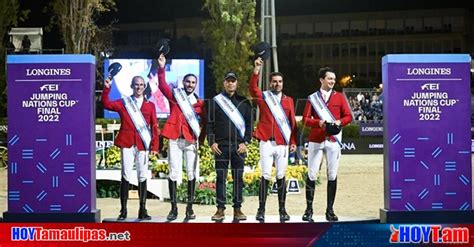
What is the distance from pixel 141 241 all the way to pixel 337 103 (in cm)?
271

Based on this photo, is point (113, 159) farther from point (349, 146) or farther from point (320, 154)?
point (349, 146)

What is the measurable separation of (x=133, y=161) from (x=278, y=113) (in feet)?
5.95

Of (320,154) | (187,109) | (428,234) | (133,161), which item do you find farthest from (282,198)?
(133,161)

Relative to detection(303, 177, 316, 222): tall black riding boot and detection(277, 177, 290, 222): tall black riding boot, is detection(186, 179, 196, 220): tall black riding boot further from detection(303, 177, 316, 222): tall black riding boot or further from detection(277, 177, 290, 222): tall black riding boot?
detection(303, 177, 316, 222): tall black riding boot

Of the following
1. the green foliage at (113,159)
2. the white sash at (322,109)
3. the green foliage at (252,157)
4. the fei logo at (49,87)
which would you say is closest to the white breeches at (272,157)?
the white sash at (322,109)

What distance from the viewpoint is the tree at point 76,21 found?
2402 centimetres

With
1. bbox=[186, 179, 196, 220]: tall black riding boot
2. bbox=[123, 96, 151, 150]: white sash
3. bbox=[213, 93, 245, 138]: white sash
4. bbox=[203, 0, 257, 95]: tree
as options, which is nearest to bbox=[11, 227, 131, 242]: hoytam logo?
bbox=[186, 179, 196, 220]: tall black riding boot

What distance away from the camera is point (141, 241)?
749cm

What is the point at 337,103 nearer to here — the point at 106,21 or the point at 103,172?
the point at 103,172

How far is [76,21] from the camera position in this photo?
2427 cm

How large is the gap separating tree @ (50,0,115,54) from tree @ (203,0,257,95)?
4.11 metres

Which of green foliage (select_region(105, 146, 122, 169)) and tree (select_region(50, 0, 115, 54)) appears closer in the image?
green foliage (select_region(105, 146, 122, 169))

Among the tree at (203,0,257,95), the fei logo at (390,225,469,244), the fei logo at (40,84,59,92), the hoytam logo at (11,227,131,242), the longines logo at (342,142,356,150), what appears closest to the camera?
the fei logo at (390,225,469,244)

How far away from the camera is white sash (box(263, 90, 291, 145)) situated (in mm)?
8000
